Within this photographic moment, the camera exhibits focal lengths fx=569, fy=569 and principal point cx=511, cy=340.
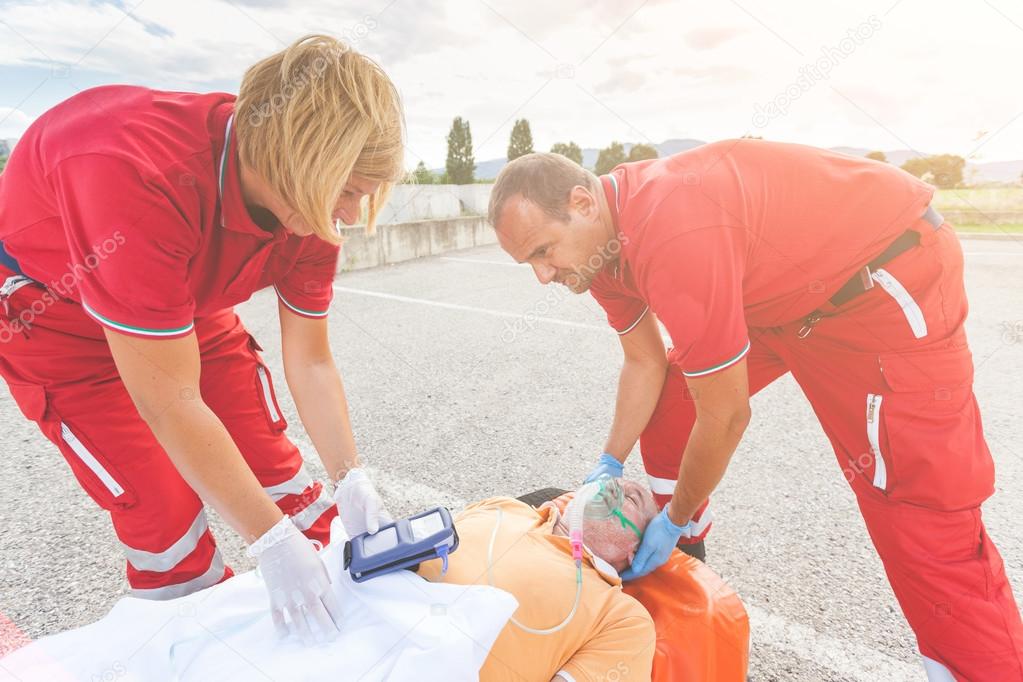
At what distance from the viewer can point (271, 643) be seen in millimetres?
1200

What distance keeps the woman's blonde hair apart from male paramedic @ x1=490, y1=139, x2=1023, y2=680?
469 mm

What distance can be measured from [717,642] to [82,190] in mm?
1679

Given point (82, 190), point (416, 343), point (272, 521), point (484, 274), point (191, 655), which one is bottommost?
point (484, 274)

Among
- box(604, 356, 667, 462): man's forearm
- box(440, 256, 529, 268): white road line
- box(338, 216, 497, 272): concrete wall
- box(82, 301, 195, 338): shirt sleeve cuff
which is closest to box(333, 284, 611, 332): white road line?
box(338, 216, 497, 272): concrete wall

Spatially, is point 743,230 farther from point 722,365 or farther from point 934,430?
point 934,430

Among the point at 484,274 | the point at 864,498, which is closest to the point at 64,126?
the point at 864,498

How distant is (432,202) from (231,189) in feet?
34.3

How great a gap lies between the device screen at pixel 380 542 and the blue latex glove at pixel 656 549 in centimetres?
69

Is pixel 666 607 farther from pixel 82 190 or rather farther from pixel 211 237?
pixel 82 190

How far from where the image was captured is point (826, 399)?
164 cm

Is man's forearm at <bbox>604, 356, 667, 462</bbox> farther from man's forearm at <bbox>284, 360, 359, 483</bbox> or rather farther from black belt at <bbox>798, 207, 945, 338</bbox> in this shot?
man's forearm at <bbox>284, 360, 359, 483</bbox>

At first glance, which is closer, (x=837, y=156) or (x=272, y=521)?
(x=272, y=521)

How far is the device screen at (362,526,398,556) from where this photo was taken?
1317mm

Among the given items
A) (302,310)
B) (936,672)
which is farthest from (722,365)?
(302,310)
